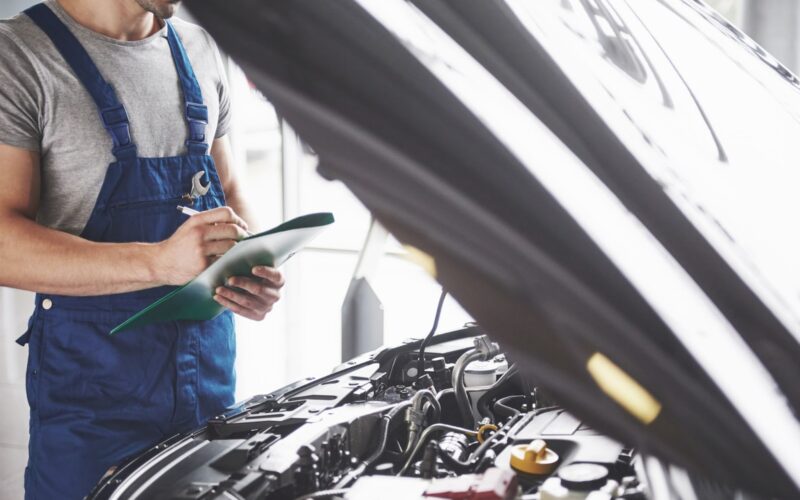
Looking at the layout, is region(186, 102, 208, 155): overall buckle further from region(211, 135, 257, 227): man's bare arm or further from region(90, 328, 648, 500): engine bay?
region(90, 328, 648, 500): engine bay

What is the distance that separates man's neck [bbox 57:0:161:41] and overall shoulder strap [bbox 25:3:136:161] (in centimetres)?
5

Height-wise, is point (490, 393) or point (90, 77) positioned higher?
point (90, 77)

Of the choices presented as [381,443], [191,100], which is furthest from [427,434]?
[191,100]

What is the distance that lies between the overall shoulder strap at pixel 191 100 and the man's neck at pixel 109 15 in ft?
0.28

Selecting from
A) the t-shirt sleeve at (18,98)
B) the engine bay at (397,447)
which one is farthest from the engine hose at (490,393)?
the t-shirt sleeve at (18,98)

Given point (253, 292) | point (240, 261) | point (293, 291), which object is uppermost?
point (240, 261)

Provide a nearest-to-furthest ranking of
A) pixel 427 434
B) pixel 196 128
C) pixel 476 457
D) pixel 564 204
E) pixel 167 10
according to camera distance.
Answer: pixel 564 204 < pixel 476 457 < pixel 427 434 < pixel 167 10 < pixel 196 128

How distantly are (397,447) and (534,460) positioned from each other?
39cm

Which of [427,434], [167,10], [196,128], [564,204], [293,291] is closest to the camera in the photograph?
[564,204]

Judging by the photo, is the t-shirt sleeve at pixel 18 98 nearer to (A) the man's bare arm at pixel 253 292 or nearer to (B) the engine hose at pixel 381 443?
(A) the man's bare arm at pixel 253 292

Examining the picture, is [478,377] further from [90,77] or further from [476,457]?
[90,77]

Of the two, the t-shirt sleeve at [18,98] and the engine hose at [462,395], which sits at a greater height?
the t-shirt sleeve at [18,98]

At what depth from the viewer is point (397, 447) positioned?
1.23 metres

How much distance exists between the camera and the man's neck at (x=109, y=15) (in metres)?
1.35
